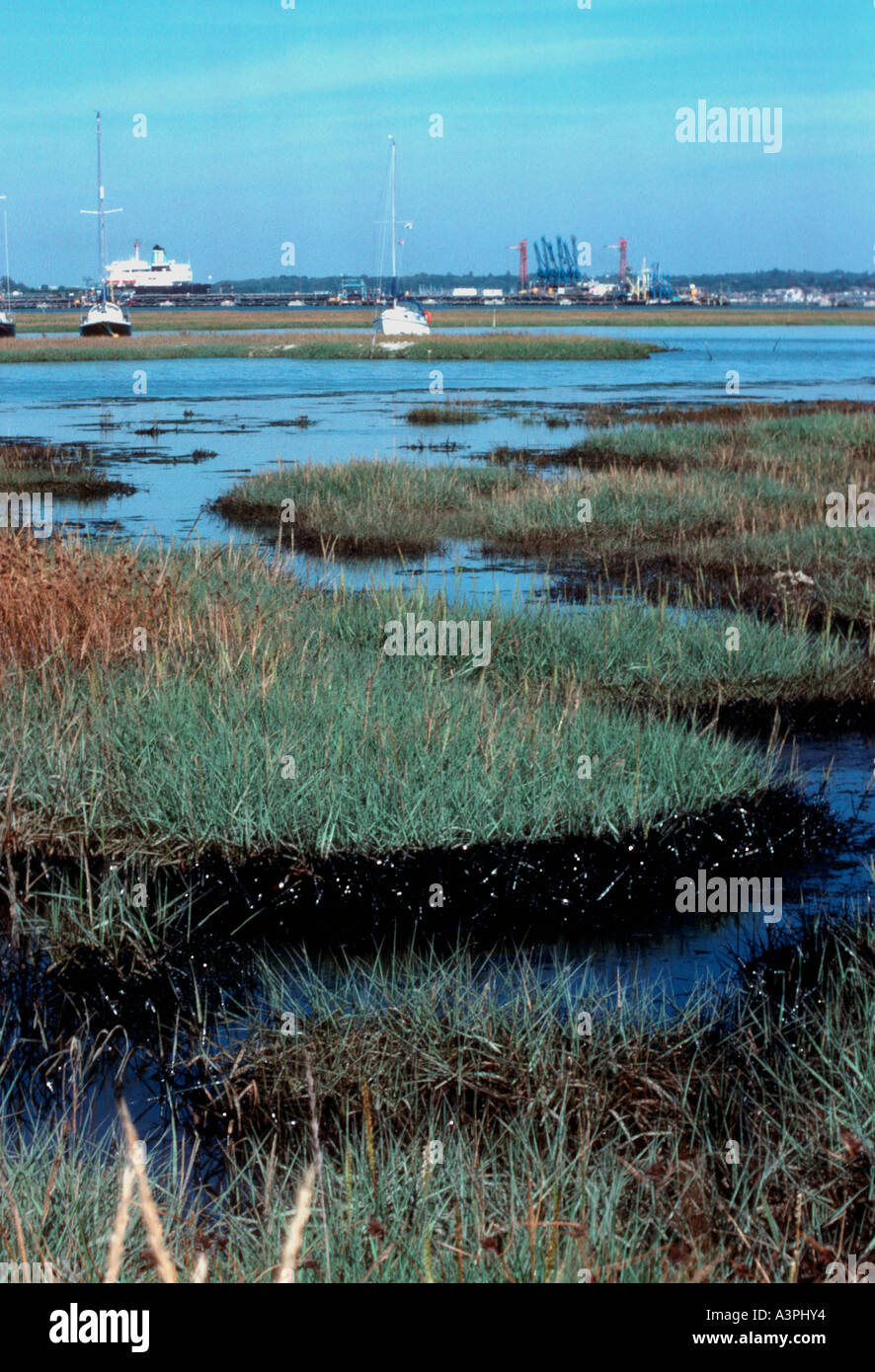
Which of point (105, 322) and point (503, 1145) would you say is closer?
point (503, 1145)

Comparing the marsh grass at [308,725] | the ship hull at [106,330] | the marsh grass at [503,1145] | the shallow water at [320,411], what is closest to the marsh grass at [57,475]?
the shallow water at [320,411]

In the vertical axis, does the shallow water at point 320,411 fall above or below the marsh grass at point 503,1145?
above

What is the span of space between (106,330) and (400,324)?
810 inches

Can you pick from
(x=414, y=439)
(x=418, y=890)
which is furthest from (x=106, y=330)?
(x=418, y=890)

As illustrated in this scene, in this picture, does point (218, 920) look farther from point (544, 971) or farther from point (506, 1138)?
point (506, 1138)

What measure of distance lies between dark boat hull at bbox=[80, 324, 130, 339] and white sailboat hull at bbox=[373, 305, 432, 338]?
1755cm

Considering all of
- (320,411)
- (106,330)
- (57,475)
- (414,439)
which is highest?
(106,330)

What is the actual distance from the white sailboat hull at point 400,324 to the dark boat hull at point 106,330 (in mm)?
17547

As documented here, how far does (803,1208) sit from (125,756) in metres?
4.64

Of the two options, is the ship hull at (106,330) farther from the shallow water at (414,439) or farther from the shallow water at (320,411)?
the shallow water at (414,439)

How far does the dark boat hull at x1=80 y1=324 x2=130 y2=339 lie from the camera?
96.1 meters

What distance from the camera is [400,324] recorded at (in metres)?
93.4

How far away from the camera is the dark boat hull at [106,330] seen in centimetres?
9606

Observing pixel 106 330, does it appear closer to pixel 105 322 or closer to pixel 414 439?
pixel 105 322
